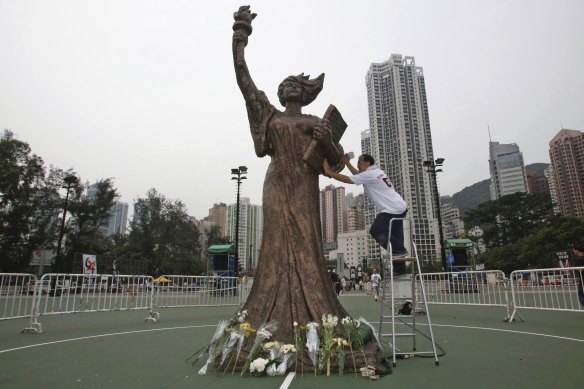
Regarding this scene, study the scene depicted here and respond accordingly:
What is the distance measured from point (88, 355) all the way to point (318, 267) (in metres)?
3.03

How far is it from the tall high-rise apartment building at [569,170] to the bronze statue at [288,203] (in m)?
66.8

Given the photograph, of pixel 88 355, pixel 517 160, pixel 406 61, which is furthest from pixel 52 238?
pixel 517 160

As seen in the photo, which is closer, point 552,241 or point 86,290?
point 86,290

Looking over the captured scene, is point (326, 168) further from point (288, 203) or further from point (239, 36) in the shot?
point (239, 36)

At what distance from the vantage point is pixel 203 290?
12.6 m

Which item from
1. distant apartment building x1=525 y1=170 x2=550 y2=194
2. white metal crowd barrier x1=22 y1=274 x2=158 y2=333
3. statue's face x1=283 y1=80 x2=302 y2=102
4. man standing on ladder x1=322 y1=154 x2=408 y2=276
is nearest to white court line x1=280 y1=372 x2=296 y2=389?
man standing on ladder x1=322 y1=154 x2=408 y2=276

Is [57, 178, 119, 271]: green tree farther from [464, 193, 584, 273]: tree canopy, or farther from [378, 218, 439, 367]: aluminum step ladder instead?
[464, 193, 584, 273]: tree canopy

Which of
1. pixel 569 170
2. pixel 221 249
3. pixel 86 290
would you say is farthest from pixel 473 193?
pixel 86 290

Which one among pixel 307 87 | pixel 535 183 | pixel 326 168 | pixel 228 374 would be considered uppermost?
pixel 535 183

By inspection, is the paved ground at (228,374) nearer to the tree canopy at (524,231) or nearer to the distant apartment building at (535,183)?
the tree canopy at (524,231)

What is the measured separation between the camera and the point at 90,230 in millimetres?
36438

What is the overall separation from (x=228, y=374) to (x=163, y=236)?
44.9 metres

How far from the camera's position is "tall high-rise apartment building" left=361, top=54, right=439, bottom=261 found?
47.6 metres

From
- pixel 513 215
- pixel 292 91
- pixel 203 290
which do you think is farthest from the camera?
pixel 513 215
